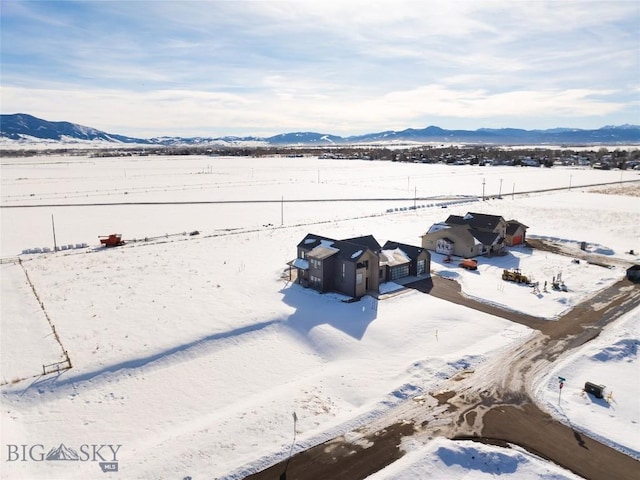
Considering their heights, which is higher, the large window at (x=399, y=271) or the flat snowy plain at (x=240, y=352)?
the large window at (x=399, y=271)

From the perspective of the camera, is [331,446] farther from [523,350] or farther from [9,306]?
[9,306]

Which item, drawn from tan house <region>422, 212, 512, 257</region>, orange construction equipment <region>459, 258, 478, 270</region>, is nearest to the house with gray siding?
orange construction equipment <region>459, 258, 478, 270</region>

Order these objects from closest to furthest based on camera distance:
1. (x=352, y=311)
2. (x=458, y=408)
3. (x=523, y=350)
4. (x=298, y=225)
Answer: (x=458, y=408)
(x=523, y=350)
(x=352, y=311)
(x=298, y=225)

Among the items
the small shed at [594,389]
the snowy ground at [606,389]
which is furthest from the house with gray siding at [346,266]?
the small shed at [594,389]

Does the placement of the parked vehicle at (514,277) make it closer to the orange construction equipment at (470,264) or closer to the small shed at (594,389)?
the orange construction equipment at (470,264)

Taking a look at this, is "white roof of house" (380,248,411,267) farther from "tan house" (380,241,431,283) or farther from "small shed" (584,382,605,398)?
"small shed" (584,382,605,398)

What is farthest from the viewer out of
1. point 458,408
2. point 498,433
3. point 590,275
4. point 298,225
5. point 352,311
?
point 298,225

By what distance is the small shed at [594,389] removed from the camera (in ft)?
66.7

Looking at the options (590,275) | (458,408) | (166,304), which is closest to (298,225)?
(166,304)

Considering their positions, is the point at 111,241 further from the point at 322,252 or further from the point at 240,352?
the point at 240,352

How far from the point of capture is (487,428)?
60.1ft

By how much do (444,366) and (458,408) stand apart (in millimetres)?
3509

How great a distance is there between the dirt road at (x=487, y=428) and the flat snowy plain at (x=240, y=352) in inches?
25.2

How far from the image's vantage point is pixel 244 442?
57.4ft
